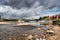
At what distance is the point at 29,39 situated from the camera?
2.00 metres

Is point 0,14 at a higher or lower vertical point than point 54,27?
higher

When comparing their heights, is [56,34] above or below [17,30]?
below

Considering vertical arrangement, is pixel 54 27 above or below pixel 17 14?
below

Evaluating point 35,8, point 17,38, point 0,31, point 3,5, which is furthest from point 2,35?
point 35,8

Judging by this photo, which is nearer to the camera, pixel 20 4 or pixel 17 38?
pixel 17 38

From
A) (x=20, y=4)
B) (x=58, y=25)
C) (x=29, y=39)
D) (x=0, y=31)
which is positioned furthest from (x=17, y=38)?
(x=58, y=25)

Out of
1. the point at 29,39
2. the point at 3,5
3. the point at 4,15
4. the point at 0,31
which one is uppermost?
the point at 3,5

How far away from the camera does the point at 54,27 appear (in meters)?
2.12

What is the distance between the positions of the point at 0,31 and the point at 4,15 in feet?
1.03

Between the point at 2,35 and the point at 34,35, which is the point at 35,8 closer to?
the point at 34,35

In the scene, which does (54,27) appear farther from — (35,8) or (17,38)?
(17,38)

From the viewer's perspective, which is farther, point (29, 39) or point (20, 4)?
point (20, 4)

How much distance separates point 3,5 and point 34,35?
0.83 metres

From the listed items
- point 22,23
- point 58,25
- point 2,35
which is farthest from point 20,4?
point 58,25
